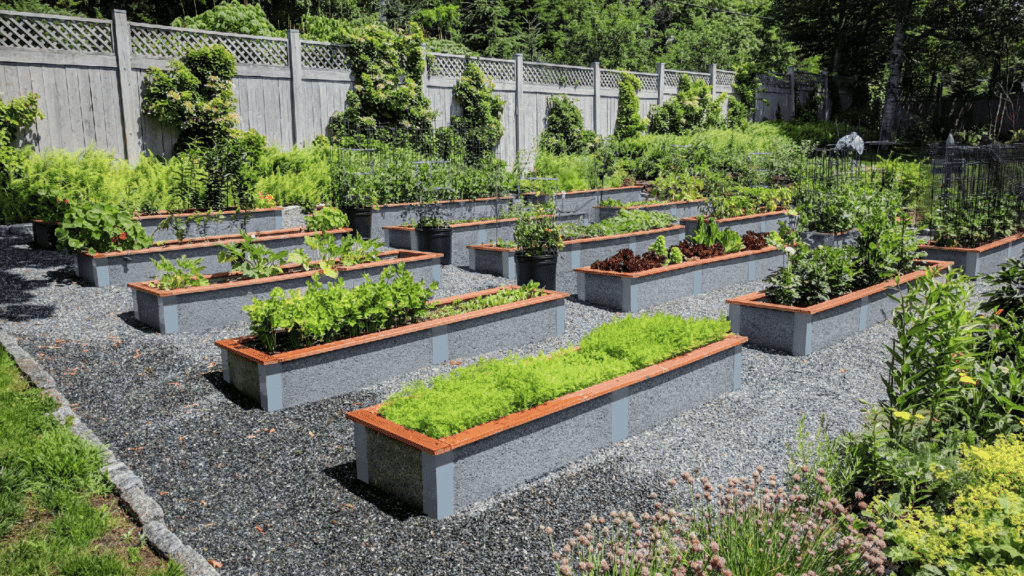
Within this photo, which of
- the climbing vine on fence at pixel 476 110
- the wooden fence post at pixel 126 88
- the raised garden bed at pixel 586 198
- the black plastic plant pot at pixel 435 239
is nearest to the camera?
the black plastic plant pot at pixel 435 239

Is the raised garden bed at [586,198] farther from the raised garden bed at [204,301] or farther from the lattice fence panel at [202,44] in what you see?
the raised garden bed at [204,301]

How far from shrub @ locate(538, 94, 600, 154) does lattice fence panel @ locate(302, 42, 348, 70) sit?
5402 millimetres

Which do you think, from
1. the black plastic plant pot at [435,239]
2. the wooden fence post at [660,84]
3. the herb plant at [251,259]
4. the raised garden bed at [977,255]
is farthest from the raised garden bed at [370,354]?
the wooden fence post at [660,84]

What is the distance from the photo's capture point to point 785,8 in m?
28.0

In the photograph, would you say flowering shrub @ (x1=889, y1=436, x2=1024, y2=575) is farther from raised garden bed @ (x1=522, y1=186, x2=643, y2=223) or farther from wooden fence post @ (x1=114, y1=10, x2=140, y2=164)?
wooden fence post @ (x1=114, y1=10, x2=140, y2=164)

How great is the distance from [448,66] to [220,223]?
763cm

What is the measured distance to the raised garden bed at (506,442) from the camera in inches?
120

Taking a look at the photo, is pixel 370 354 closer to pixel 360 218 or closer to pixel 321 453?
pixel 321 453

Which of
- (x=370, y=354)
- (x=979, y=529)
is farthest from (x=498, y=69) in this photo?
(x=979, y=529)

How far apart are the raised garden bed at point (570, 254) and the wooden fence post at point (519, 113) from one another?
322 inches

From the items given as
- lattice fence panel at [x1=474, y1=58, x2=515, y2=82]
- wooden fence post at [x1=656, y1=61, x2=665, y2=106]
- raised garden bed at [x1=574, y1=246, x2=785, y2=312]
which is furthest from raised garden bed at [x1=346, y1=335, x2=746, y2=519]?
wooden fence post at [x1=656, y1=61, x2=665, y2=106]

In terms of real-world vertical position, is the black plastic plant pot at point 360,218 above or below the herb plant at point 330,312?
above

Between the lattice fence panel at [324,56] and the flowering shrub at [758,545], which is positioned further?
the lattice fence panel at [324,56]

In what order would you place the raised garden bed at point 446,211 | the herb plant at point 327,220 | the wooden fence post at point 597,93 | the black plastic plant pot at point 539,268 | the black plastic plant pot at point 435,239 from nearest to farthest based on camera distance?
the black plastic plant pot at point 539,268 → the herb plant at point 327,220 → the black plastic plant pot at point 435,239 → the raised garden bed at point 446,211 → the wooden fence post at point 597,93
